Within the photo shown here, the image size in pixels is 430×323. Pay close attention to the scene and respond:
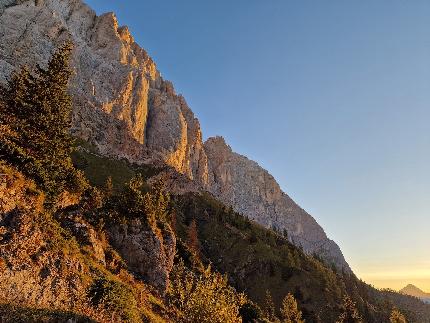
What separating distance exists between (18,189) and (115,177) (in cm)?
9313

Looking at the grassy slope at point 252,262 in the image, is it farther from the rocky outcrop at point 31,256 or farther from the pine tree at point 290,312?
the rocky outcrop at point 31,256

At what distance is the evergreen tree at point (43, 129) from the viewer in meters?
40.8

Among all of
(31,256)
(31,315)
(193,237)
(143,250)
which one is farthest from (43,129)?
(193,237)

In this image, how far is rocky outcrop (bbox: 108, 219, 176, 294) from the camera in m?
51.2

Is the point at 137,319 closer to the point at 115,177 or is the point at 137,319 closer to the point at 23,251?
the point at 23,251

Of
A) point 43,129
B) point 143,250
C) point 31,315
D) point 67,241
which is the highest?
point 43,129

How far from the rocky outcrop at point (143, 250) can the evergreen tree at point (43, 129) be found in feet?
33.5

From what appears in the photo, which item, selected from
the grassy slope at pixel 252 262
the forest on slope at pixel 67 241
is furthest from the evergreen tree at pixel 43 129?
the grassy slope at pixel 252 262

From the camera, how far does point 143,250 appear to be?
5278cm

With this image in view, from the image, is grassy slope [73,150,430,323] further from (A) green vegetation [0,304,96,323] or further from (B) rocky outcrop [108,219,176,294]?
(A) green vegetation [0,304,96,323]

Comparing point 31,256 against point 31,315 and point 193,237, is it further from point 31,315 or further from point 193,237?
point 193,237

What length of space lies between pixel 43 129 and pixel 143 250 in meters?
20.3

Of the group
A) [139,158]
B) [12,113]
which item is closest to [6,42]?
[139,158]

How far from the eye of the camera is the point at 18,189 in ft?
119
